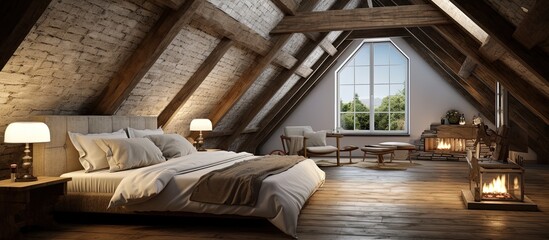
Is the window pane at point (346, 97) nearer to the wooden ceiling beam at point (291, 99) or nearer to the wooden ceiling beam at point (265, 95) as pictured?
the wooden ceiling beam at point (291, 99)

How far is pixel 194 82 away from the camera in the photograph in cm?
615

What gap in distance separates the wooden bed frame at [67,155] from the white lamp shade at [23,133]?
1.63ft

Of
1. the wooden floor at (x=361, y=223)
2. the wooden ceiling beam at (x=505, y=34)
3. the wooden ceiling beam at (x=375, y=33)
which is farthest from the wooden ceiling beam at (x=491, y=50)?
the wooden ceiling beam at (x=375, y=33)

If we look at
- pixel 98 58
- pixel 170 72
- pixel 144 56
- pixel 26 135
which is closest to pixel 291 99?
pixel 170 72

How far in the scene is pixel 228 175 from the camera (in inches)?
163

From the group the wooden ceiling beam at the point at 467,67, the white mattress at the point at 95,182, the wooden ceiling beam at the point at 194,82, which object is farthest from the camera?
the wooden ceiling beam at the point at 467,67

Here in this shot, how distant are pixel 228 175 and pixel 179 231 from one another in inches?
25.2

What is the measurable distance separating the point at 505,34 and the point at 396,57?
6.34 meters

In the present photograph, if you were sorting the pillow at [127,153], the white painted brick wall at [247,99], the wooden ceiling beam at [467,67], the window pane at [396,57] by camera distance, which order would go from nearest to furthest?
the pillow at [127,153] → the wooden ceiling beam at [467,67] → the white painted brick wall at [247,99] → the window pane at [396,57]

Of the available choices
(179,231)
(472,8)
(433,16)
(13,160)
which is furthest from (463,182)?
(13,160)

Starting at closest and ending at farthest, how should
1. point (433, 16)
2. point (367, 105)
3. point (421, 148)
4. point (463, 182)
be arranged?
point (433, 16)
point (463, 182)
point (421, 148)
point (367, 105)

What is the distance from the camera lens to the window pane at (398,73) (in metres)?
10.7

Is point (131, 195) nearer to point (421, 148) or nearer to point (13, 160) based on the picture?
point (13, 160)

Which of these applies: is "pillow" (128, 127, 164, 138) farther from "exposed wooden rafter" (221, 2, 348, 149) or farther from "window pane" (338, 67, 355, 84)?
"window pane" (338, 67, 355, 84)
